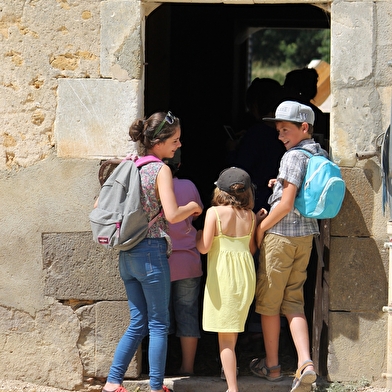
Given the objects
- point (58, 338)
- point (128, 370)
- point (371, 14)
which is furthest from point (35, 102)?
point (371, 14)

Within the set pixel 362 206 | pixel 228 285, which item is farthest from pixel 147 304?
pixel 362 206

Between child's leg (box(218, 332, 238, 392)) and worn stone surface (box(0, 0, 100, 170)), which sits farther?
worn stone surface (box(0, 0, 100, 170))

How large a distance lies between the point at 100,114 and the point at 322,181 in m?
1.36

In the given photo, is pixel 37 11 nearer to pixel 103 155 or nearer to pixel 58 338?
pixel 103 155

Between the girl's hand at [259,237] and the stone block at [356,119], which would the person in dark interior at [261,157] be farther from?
the stone block at [356,119]

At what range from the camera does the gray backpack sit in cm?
377

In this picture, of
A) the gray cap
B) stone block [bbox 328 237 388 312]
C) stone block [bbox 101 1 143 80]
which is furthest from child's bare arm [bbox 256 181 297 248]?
stone block [bbox 101 1 143 80]

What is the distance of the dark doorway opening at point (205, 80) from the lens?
5082mm

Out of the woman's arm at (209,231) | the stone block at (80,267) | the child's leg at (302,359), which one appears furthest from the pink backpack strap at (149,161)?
the child's leg at (302,359)

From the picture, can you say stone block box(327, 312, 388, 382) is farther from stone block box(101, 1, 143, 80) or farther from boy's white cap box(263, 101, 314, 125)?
stone block box(101, 1, 143, 80)

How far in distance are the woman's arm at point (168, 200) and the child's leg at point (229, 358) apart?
0.77 m

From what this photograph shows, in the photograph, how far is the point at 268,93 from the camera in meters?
4.99

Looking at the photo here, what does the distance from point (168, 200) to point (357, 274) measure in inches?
51.9

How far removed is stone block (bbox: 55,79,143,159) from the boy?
828 mm
